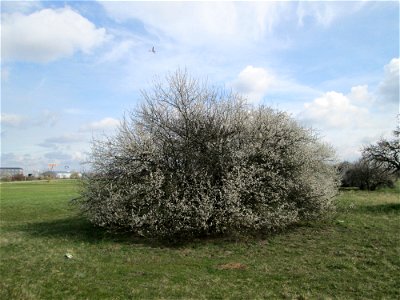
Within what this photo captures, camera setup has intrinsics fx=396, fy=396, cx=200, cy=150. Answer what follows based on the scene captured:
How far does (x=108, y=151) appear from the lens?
14695 millimetres

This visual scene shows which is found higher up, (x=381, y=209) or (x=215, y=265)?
(x=381, y=209)

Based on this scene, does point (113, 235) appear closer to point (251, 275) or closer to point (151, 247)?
point (151, 247)

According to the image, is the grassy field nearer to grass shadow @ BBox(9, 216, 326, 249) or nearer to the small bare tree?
grass shadow @ BBox(9, 216, 326, 249)

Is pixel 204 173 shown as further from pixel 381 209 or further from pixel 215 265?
pixel 381 209

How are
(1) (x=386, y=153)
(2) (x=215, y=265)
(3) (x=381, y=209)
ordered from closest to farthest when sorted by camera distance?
1. (2) (x=215, y=265)
2. (3) (x=381, y=209)
3. (1) (x=386, y=153)

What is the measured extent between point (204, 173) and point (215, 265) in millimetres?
4143

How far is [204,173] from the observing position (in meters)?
13.5

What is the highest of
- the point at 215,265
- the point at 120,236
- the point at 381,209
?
the point at 381,209

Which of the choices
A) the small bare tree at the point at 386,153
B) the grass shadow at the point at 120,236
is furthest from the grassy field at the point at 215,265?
the small bare tree at the point at 386,153

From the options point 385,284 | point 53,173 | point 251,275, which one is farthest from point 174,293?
point 53,173

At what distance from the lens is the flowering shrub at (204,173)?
12.8 metres

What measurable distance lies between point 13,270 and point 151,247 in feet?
13.0

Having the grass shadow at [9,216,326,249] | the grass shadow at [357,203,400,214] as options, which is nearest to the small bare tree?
the grass shadow at [357,203,400,214]

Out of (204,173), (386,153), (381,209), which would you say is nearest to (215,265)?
(204,173)
